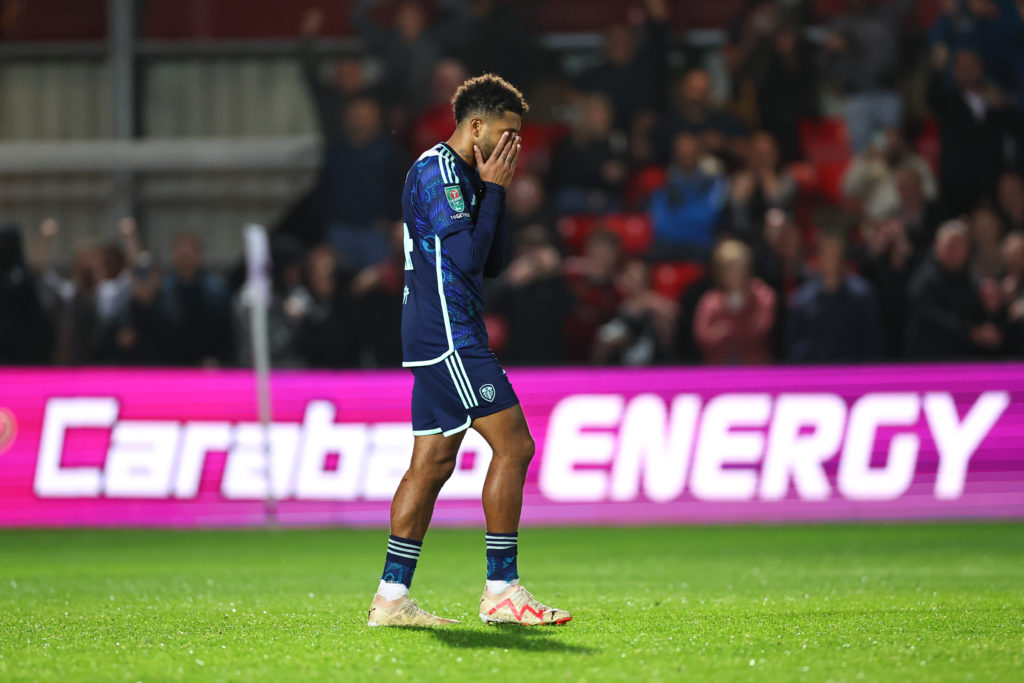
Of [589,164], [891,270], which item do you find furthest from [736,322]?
[589,164]

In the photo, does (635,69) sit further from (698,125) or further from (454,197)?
(454,197)

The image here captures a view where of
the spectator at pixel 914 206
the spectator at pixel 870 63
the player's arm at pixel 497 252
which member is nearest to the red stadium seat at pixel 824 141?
the spectator at pixel 870 63

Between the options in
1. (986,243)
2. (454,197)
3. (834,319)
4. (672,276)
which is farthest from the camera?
(672,276)

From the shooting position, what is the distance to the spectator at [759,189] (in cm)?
1539

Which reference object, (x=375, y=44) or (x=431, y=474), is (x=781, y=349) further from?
(x=431, y=474)

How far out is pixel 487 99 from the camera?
597 cm

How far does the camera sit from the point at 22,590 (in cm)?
815

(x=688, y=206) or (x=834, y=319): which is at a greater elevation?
(x=688, y=206)

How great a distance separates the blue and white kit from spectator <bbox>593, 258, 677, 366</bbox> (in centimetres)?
793

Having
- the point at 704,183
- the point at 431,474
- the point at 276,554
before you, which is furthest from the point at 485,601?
the point at 704,183

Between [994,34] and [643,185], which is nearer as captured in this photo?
[994,34]

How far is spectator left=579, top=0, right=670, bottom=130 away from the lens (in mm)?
17000

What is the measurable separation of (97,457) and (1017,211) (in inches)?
370

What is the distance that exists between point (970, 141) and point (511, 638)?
11468 millimetres
